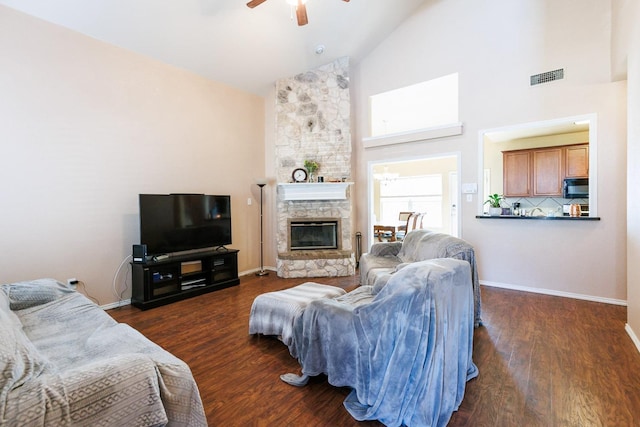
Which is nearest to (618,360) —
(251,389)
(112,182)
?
(251,389)

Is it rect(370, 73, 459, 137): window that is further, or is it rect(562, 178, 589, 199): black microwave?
rect(370, 73, 459, 137): window

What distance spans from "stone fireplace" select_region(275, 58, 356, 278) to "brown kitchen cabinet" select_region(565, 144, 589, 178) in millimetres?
4214

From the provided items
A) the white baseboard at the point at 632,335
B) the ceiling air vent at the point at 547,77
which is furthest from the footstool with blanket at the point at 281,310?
the ceiling air vent at the point at 547,77

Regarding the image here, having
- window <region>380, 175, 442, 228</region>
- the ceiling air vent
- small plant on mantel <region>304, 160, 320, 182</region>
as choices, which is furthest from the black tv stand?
window <region>380, 175, 442, 228</region>

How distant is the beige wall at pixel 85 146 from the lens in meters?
2.95

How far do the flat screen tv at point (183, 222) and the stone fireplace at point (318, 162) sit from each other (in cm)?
112

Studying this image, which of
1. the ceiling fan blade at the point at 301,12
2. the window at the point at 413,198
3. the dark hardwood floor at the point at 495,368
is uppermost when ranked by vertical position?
the ceiling fan blade at the point at 301,12

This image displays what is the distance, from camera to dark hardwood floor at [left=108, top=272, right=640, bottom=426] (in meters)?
1.70

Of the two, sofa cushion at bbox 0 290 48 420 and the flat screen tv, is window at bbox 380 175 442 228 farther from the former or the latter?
sofa cushion at bbox 0 290 48 420

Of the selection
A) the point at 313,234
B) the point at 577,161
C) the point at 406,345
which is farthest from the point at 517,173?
the point at 406,345

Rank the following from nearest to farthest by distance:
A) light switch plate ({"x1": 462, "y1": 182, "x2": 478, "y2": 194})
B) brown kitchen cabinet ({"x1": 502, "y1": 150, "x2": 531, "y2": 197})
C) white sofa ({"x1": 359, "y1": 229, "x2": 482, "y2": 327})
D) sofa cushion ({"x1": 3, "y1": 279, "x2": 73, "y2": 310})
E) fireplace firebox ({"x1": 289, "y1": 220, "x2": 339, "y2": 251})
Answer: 1. sofa cushion ({"x1": 3, "y1": 279, "x2": 73, "y2": 310})
2. white sofa ({"x1": 359, "y1": 229, "x2": 482, "y2": 327})
3. light switch plate ({"x1": 462, "y1": 182, "x2": 478, "y2": 194})
4. fireplace firebox ({"x1": 289, "y1": 220, "x2": 339, "y2": 251})
5. brown kitchen cabinet ({"x1": 502, "y1": 150, "x2": 531, "y2": 197})

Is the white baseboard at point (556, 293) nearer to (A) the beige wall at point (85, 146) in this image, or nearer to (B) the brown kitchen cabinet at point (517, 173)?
(B) the brown kitchen cabinet at point (517, 173)

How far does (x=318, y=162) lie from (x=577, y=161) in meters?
4.86

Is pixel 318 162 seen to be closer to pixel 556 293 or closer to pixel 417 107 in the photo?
pixel 417 107
